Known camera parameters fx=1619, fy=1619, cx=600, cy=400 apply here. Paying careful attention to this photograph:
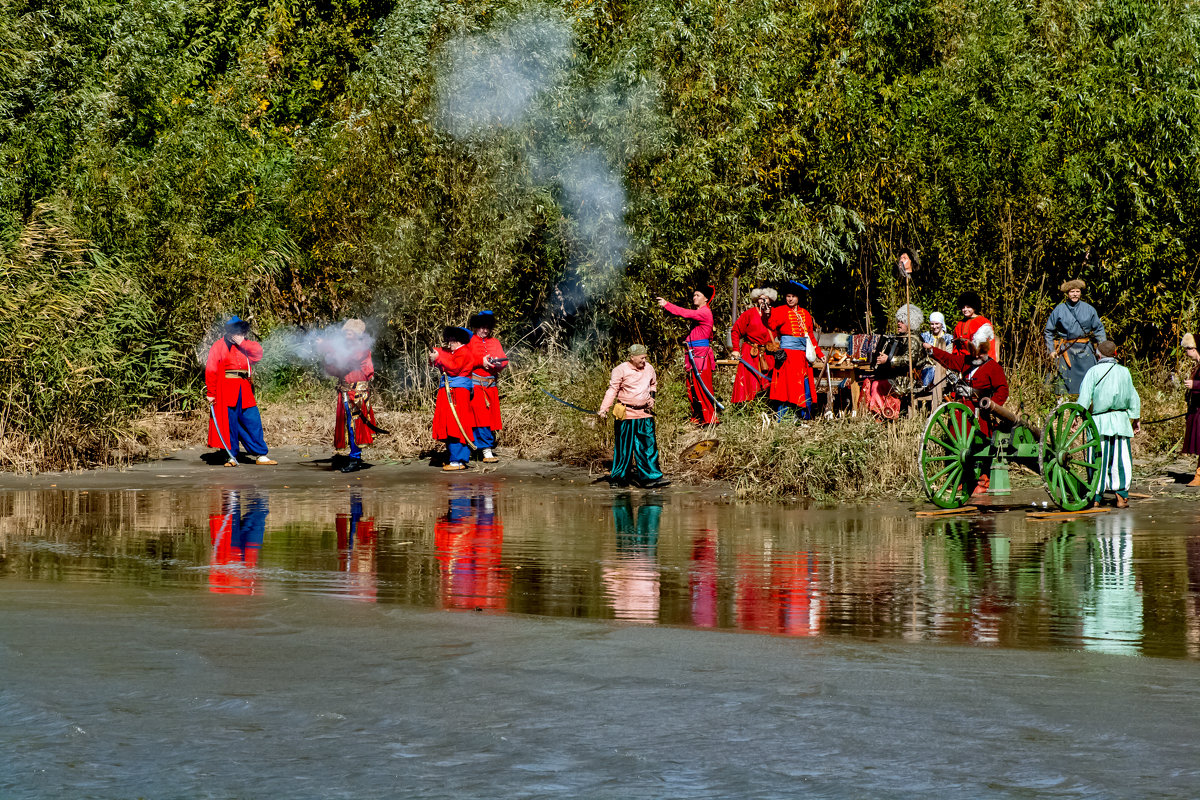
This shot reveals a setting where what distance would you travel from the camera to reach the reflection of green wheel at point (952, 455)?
14305mm

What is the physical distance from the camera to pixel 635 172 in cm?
2677

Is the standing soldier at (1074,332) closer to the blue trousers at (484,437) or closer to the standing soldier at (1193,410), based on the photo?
the standing soldier at (1193,410)

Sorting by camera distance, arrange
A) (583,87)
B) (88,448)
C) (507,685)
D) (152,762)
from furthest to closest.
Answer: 1. (583,87)
2. (88,448)
3. (507,685)
4. (152,762)

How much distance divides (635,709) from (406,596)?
130 inches

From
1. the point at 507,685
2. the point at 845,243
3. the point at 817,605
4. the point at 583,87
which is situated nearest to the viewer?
the point at 507,685

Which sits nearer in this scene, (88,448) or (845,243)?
(88,448)

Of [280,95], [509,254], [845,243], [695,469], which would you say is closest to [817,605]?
[695,469]

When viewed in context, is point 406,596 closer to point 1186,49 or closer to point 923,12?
point 1186,49

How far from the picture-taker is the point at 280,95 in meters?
40.9

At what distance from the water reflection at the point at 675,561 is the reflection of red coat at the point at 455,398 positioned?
3.52 meters

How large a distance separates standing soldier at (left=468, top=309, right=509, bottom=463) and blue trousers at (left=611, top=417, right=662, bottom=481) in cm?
291

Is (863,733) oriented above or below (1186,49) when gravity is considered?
below

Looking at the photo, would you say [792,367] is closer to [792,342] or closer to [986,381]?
[792,342]

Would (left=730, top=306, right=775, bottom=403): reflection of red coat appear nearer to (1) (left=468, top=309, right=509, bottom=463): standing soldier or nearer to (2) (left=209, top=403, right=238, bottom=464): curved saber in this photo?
(1) (left=468, top=309, right=509, bottom=463): standing soldier
